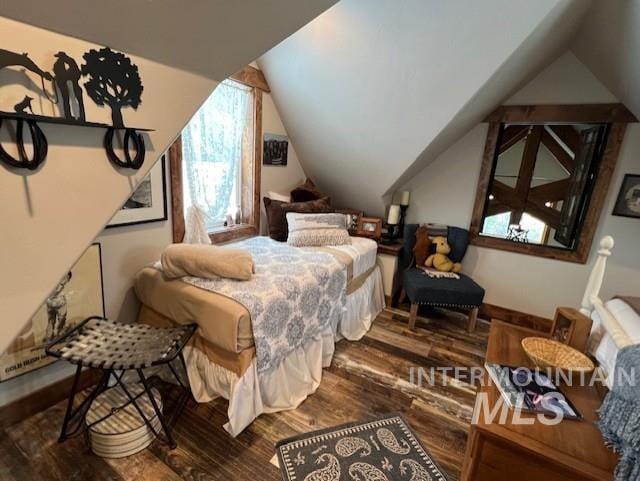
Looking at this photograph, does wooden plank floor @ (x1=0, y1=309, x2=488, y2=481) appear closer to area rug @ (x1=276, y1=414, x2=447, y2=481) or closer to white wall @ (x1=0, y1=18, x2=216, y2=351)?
area rug @ (x1=276, y1=414, x2=447, y2=481)

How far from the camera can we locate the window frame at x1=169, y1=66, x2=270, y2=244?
2.05 metres

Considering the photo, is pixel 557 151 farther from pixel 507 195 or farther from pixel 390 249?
pixel 390 249

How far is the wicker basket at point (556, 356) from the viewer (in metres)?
1.37

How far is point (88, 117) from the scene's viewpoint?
2.23 feet

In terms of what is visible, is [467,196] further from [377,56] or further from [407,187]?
[377,56]

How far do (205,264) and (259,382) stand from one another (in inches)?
28.3

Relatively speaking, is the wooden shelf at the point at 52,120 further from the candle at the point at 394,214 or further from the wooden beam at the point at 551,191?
the wooden beam at the point at 551,191

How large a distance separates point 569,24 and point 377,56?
122 cm

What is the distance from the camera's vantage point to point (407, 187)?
3266 mm

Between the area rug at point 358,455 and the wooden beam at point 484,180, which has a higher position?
the wooden beam at point 484,180

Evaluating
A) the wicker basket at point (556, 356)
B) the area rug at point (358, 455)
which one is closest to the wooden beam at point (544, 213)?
the wicker basket at point (556, 356)

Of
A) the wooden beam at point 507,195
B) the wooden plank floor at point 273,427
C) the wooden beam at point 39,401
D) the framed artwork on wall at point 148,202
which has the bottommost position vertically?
the wooden plank floor at point 273,427

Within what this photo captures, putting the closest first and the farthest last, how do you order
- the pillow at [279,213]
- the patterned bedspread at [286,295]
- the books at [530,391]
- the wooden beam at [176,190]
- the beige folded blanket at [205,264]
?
the books at [530,391], the patterned bedspread at [286,295], the beige folded blanket at [205,264], the wooden beam at [176,190], the pillow at [279,213]

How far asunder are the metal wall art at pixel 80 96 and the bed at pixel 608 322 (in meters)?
1.98
